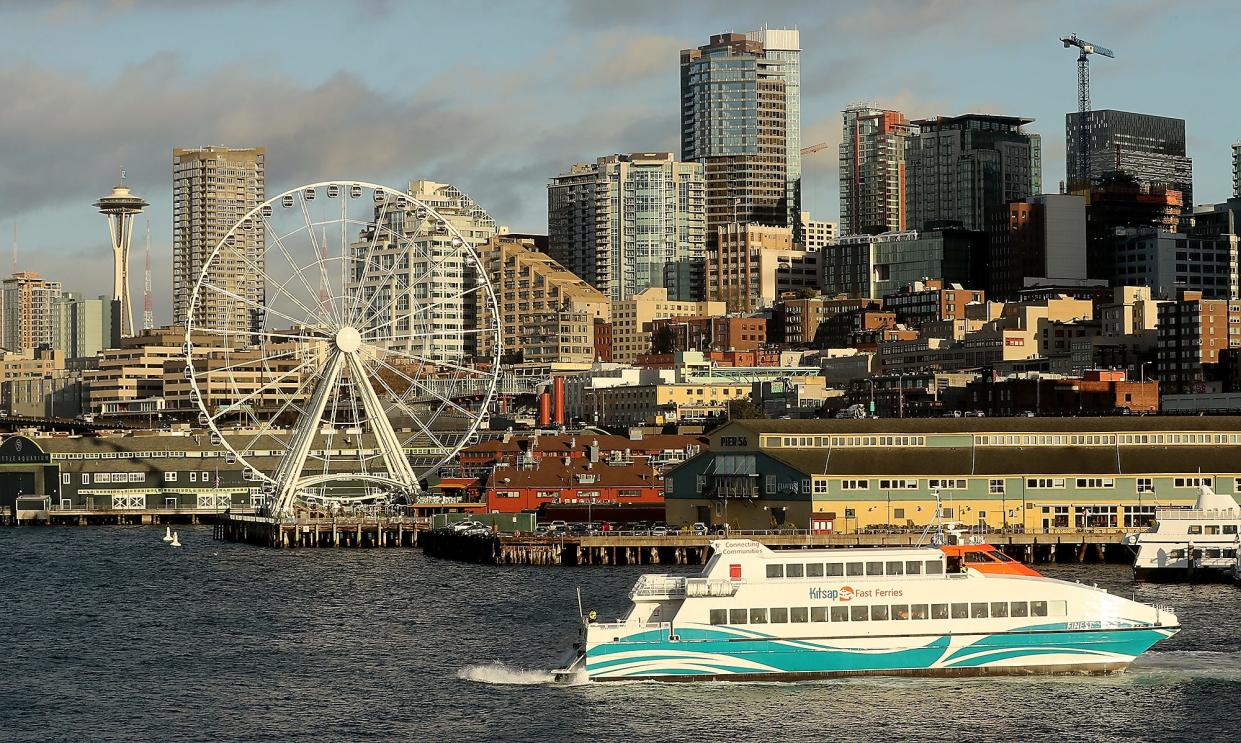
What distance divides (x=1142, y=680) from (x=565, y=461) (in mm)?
82329

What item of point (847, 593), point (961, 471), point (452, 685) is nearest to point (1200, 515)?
point (961, 471)

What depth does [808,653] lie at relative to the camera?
2584 inches

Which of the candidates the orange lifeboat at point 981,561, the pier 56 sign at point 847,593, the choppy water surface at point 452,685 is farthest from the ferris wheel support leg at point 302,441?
the orange lifeboat at point 981,561

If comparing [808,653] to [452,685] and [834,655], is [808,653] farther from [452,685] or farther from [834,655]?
[452,685]

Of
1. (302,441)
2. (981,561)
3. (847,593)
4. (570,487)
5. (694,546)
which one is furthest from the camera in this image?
(570,487)

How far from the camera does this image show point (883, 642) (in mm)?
65688

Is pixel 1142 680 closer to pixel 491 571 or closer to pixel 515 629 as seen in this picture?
pixel 515 629

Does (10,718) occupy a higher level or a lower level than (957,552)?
lower

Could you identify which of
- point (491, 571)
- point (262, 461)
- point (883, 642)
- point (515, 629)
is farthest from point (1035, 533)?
point (262, 461)

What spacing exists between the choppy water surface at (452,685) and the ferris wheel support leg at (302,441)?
31666 mm

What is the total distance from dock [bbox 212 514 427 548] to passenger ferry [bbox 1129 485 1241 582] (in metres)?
50.9

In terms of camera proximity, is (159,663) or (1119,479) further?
(1119,479)

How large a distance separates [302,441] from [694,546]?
35.9m

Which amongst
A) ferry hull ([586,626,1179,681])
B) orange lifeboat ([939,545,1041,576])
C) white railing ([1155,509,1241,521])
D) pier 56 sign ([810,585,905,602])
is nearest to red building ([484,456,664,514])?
white railing ([1155,509,1241,521])
